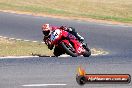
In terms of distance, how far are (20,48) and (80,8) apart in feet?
56.5

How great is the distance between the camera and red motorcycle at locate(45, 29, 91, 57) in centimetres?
1808

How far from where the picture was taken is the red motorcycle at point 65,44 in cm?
1808

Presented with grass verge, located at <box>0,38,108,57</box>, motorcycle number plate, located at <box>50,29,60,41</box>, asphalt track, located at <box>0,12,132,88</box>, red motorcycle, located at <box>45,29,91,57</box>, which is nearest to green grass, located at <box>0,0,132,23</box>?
asphalt track, located at <box>0,12,132,88</box>

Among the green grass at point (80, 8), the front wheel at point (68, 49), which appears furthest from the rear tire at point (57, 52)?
the green grass at point (80, 8)

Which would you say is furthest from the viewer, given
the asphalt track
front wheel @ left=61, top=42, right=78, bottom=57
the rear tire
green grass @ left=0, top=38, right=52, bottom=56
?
green grass @ left=0, top=38, right=52, bottom=56

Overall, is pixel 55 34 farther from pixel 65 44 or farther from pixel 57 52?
pixel 57 52

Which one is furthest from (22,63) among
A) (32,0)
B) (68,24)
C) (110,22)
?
(32,0)

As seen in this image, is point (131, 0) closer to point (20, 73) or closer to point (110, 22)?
point (110, 22)

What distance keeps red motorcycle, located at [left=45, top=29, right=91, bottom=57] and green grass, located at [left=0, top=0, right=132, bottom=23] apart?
14.2 m

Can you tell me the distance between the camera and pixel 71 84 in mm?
11969

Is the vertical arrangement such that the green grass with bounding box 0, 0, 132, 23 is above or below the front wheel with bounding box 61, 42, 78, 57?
below

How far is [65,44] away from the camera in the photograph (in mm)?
18250

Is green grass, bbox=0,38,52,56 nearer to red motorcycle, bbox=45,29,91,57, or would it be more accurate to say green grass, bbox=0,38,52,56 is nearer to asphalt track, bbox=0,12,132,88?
red motorcycle, bbox=45,29,91,57

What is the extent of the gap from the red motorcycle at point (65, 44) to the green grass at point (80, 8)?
14.2m
